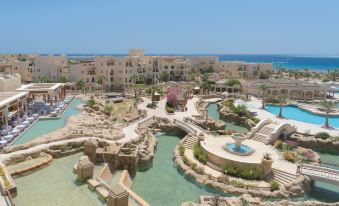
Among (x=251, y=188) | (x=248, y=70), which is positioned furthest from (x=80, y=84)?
(x=248, y=70)

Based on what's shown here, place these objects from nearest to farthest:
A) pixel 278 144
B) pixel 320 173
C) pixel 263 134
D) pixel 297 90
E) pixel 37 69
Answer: pixel 320 173, pixel 278 144, pixel 263 134, pixel 297 90, pixel 37 69

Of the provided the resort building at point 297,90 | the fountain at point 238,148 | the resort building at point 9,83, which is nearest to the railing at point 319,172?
the fountain at point 238,148

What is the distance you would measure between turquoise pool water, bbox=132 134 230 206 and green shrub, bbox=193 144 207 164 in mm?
2368

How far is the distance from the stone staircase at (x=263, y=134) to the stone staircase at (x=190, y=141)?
711cm

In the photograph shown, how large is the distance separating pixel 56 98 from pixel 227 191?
31201 millimetres

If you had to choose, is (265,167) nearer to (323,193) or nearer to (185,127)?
(323,193)

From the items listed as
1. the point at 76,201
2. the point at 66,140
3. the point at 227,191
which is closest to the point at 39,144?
the point at 66,140

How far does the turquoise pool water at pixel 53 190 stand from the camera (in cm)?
1410

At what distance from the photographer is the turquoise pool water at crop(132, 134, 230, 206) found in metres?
18.3

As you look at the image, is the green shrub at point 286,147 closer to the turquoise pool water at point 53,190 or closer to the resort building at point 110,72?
the turquoise pool water at point 53,190

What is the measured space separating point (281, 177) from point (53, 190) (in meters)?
17.1

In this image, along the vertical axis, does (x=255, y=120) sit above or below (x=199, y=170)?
above

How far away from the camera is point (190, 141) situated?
28.3 metres

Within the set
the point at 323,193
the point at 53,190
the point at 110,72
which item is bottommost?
the point at 323,193
